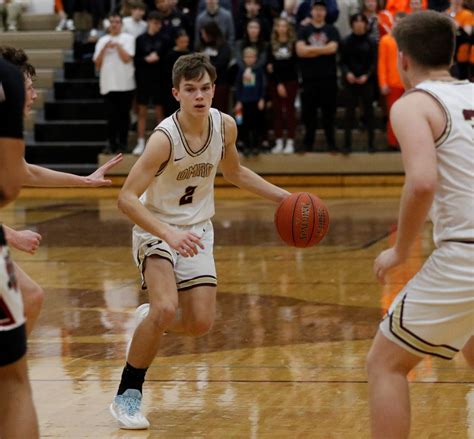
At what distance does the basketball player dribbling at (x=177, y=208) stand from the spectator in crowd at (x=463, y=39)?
10002 millimetres

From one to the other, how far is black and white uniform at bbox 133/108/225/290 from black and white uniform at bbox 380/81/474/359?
179 cm

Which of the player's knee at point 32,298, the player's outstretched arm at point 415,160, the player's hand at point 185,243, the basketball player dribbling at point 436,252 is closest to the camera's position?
the player's outstretched arm at point 415,160

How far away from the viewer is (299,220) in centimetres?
577

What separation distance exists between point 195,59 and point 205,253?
98 cm

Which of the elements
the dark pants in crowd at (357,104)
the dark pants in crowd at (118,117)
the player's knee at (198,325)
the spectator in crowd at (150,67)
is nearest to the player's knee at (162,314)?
the player's knee at (198,325)

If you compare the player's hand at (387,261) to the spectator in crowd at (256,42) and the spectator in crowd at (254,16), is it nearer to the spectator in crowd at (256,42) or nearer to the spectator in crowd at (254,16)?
the spectator in crowd at (256,42)

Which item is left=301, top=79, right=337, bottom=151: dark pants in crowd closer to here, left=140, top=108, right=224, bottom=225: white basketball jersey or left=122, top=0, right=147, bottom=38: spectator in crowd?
left=122, top=0, right=147, bottom=38: spectator in crowd

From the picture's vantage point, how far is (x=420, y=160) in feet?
12.3

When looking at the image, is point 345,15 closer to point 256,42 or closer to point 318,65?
point 318,65

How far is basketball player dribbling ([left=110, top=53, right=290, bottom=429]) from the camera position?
5359mm

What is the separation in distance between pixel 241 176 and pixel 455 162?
2111mm

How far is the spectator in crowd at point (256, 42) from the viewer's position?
624 inches

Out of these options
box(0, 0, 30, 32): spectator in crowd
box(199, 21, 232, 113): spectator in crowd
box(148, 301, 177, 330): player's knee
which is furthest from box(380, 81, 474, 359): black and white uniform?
box(0, 0, 30, 32): spectator in crowd

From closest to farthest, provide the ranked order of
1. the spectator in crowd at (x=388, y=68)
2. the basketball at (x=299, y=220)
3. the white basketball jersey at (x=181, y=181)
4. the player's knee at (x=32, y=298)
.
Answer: the player's knee at (x=32, y=298) → the white basketball jersey at (x=181, y=181) → the basketball at (x=299, y=220) → the spectator in crowd at (x=388, y=68)
